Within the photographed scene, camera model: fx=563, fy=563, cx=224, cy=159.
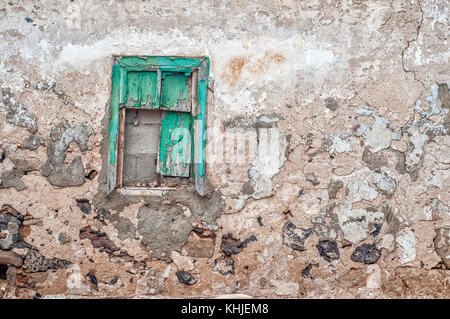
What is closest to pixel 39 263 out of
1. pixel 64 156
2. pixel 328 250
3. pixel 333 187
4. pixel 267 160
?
pixel 64 156

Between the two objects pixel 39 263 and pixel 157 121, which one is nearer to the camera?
pixel 39 263

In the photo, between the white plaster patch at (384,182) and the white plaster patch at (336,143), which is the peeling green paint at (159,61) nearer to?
the white plaster patch at (336,143)

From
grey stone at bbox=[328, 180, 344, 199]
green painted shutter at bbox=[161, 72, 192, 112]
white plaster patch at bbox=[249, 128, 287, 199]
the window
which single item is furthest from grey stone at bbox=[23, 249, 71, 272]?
grey stone at bbox=[328, 180, 344, 199]

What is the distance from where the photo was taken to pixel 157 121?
4023 mm

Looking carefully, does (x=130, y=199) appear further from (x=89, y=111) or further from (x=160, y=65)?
(x=160, y=65)

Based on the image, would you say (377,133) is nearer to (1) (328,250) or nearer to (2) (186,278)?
(1) (328,250)

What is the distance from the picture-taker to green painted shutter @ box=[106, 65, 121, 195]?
153 inches

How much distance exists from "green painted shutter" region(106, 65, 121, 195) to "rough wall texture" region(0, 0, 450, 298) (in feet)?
0.14

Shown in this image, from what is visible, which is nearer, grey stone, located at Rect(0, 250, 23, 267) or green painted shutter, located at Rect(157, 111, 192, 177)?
grey stone, located at Rect(0, 250, 23, 267)

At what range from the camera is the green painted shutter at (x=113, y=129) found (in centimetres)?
390

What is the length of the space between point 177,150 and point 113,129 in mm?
468

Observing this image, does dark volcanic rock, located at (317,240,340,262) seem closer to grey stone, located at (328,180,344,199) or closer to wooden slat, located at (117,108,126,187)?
grey stone, located at (328,180,344,199)

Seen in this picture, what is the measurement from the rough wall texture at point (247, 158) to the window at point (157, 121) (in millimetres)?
76

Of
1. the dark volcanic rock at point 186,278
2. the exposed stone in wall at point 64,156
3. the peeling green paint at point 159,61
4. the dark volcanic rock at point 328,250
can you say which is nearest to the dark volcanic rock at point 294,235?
the dark volcanic rock at point 328,250
